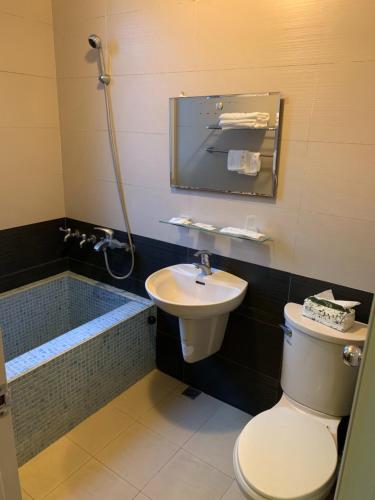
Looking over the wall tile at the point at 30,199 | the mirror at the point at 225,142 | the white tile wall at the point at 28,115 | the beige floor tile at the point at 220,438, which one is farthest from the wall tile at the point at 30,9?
the beige floor tile at the point at 220,438

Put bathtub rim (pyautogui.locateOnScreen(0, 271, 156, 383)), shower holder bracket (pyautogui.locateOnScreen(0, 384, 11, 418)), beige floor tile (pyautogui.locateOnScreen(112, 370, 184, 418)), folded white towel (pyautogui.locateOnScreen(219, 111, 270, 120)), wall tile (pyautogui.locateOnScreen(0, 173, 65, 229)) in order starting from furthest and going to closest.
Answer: wall tile (pyautogui.locateOnScreen(0, 173, 65, 229))
beige floor tile (pyautogui.locateOnScreen(112, 370, 184, 418))
bathtub rim (pyautogui.locateOnScreen(0, 271, 156, 383))
folded white towel (pyautogui.locateOnScreen(219, 111, 270, 120))
shower holder bracket (pyautogui.locateOnScreen(0, 384, 11, 418))

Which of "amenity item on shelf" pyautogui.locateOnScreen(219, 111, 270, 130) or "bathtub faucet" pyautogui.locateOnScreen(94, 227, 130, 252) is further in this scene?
"bathtub faucet" pyautogui.locateOnScreen(94, 227, 130, 252)

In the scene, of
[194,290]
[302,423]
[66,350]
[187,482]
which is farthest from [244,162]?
[187,482]

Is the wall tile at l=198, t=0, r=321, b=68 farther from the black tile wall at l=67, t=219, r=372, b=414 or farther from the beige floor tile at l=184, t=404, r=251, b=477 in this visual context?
the beige floor tile at l=184, t=404, r=251, b=477

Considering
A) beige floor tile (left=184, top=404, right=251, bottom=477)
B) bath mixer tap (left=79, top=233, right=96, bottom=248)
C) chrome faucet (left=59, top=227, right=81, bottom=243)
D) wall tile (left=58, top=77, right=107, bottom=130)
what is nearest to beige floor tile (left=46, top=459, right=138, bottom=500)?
beige floor tile (left=184, top=404, right=251, bottom=477)

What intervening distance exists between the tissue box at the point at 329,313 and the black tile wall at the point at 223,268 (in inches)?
4.5

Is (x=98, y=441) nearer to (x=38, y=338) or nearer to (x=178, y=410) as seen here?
(x=178, y=410)

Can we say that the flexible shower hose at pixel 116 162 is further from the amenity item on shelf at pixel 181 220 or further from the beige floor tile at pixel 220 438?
the beige floor tile at pixel 220 438

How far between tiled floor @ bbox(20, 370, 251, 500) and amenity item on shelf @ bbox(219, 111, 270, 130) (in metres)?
1.63

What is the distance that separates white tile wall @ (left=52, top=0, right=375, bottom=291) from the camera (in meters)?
1.54

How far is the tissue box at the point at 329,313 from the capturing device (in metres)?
1.58

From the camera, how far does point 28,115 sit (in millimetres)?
2420

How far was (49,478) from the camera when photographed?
1.81 meters

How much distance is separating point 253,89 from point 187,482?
75.0 inches
